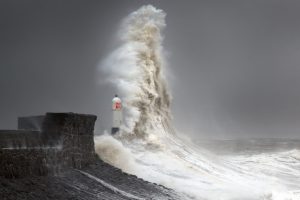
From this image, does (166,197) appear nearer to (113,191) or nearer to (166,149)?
(113,191)

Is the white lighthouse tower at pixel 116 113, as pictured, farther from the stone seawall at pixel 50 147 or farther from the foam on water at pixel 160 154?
the stone seawall at pixel 50 147

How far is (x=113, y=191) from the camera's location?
10414 millimetres

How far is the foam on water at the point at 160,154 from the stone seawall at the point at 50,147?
235 cm

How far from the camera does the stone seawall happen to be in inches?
326

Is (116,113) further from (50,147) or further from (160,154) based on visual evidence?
(50,147)

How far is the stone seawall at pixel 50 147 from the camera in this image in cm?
829

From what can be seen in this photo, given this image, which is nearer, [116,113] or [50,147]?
[50,147]

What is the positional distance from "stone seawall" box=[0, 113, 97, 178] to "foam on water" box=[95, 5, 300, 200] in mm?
2347

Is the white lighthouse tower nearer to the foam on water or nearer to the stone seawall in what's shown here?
the foam on water

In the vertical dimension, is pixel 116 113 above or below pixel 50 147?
above

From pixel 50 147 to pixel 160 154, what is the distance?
7443mm

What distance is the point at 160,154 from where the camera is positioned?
16875mm

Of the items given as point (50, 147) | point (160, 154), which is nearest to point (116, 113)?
point (160, 154)

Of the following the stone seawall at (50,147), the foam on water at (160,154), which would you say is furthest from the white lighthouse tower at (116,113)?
the stone seawall at (50,147)
